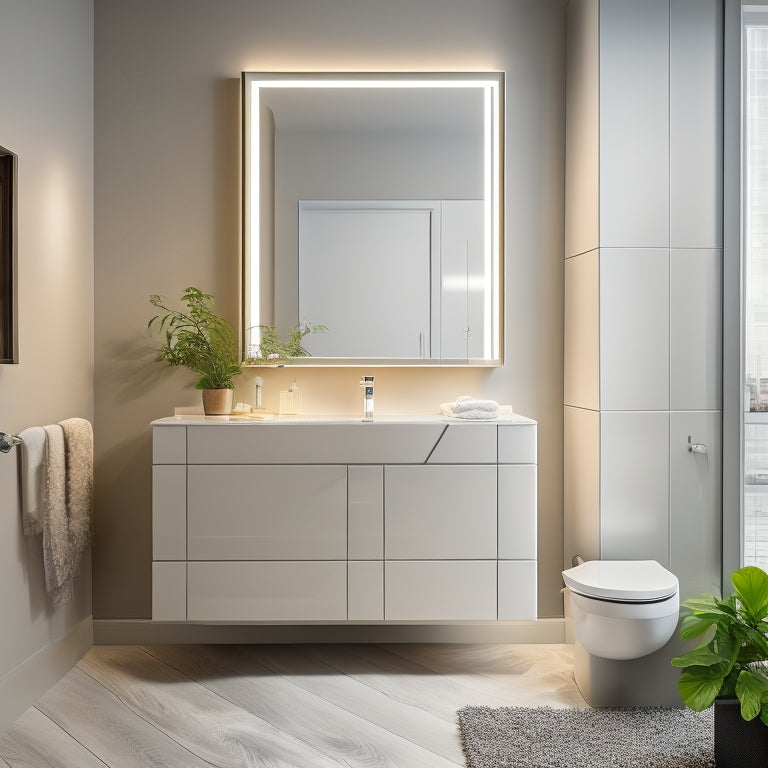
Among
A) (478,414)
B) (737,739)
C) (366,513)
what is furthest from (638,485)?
(366,513)

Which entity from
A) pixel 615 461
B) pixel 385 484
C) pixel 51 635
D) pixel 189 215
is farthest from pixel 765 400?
pixel 51 635

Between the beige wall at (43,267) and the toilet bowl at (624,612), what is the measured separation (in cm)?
Answer: 180

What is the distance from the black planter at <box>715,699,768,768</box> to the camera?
71.2 inches

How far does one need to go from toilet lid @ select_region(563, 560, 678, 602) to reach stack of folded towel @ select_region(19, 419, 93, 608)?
68.3 inches

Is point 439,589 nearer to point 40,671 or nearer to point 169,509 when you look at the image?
point 169,509

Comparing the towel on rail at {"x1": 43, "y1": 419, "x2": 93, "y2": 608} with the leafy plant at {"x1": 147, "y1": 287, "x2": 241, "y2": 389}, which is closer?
the towel on rail at {"x1": 43, "y1": 419, "x2": 93, "y2": 608}

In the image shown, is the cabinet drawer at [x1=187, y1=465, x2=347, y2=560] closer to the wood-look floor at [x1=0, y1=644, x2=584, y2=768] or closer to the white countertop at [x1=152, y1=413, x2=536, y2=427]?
the white countertop at [x1=152, y1=413, x2=536, y2=427]

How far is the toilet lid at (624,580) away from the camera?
2.10 metres

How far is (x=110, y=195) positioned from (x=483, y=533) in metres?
1.98

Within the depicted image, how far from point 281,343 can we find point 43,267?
2.91 feet

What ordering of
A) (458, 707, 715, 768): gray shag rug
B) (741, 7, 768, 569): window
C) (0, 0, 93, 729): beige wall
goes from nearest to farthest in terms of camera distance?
1. (458, 707, 715, 768): gray shag rug
2. (0, 0, 93, 729): beige wall
3. (741, 7, 768, 569): window

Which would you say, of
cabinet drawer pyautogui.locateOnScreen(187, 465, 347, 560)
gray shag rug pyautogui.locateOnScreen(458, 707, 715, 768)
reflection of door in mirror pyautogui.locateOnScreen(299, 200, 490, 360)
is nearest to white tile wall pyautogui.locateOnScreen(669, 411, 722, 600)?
gray shag rug pyautogui.locateOnScreen(458, 707, 715, 768)

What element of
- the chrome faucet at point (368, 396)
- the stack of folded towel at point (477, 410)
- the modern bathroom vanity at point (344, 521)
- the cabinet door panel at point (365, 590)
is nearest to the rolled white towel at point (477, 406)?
the stack of folded towel at point (477, 410)

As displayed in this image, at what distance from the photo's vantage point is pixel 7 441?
206cm
